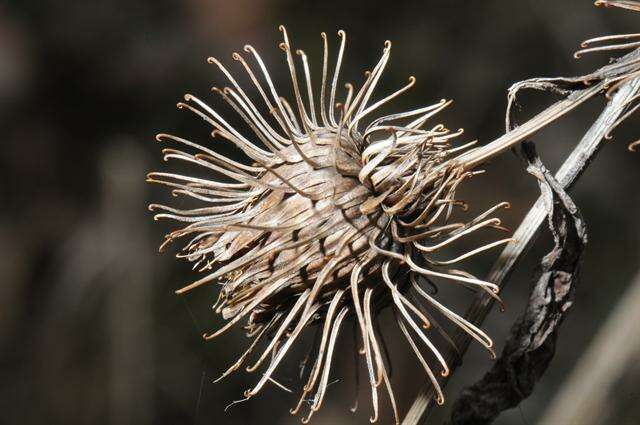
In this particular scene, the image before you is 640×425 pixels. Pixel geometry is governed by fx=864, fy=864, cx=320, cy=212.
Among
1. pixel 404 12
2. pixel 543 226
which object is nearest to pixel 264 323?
pixel 543 226

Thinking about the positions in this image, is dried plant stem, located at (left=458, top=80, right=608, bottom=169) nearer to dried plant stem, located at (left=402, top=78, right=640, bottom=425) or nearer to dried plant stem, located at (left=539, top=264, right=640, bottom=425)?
dried plant stem, located at (left=402, top=78, right=640, bottom=425)

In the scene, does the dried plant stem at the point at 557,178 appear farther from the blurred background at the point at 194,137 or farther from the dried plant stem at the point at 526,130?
the blurred background at the point at 194,137

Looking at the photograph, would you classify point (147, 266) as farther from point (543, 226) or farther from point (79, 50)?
point (543, 226)

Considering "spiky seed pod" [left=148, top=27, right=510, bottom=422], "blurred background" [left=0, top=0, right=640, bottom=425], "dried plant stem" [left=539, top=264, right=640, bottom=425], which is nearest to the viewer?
"spiky seed pod" [left=148, top=27, right=510, bottom=422]

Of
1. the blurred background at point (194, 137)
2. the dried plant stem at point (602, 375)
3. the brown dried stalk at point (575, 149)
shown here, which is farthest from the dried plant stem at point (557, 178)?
the blurred background at point (194, 137)

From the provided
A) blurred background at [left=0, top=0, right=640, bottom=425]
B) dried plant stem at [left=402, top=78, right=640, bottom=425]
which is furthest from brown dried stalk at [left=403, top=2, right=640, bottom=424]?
blurred background at [left=0, top=0, right=640, bottom=425]

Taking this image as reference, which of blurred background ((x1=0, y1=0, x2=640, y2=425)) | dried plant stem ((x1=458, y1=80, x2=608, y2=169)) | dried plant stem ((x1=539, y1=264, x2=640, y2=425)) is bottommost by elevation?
dried plant stem ((x1=539, y1=264, x2=640, y2=425))
